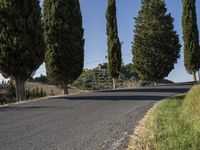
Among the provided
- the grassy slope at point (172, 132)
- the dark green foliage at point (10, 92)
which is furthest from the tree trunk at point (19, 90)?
the grassy slope at point (172, 132)

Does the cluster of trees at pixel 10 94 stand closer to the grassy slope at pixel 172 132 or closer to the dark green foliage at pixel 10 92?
the dark green foliage at pixel 10 92

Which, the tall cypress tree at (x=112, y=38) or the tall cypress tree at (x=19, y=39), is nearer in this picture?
the tall cypress tree at (x=19, y=39)

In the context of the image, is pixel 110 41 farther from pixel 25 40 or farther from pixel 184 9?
pixel 25 40

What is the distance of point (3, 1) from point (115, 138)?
51.3 feet

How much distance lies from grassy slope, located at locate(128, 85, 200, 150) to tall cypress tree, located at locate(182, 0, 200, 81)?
33.1 metres

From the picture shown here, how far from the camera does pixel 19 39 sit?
23.3 meters

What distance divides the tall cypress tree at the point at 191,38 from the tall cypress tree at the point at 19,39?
79.6 feet

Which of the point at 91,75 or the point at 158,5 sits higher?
the point at 158,5

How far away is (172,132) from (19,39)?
15.2m

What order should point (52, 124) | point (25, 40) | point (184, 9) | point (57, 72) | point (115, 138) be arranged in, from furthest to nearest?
point (184, 9), point (57, 72), point (25, 40), point (52, 124), point (115, 138)

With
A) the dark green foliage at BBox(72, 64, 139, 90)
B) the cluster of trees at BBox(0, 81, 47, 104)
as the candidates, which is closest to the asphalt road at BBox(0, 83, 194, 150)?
the cluster of trees at BBox(0, 81, 47, 104)

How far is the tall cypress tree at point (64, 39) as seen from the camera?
29.8m

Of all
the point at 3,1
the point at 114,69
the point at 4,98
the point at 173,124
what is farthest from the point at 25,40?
the point at 114,69

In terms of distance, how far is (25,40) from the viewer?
2342 centimetres
